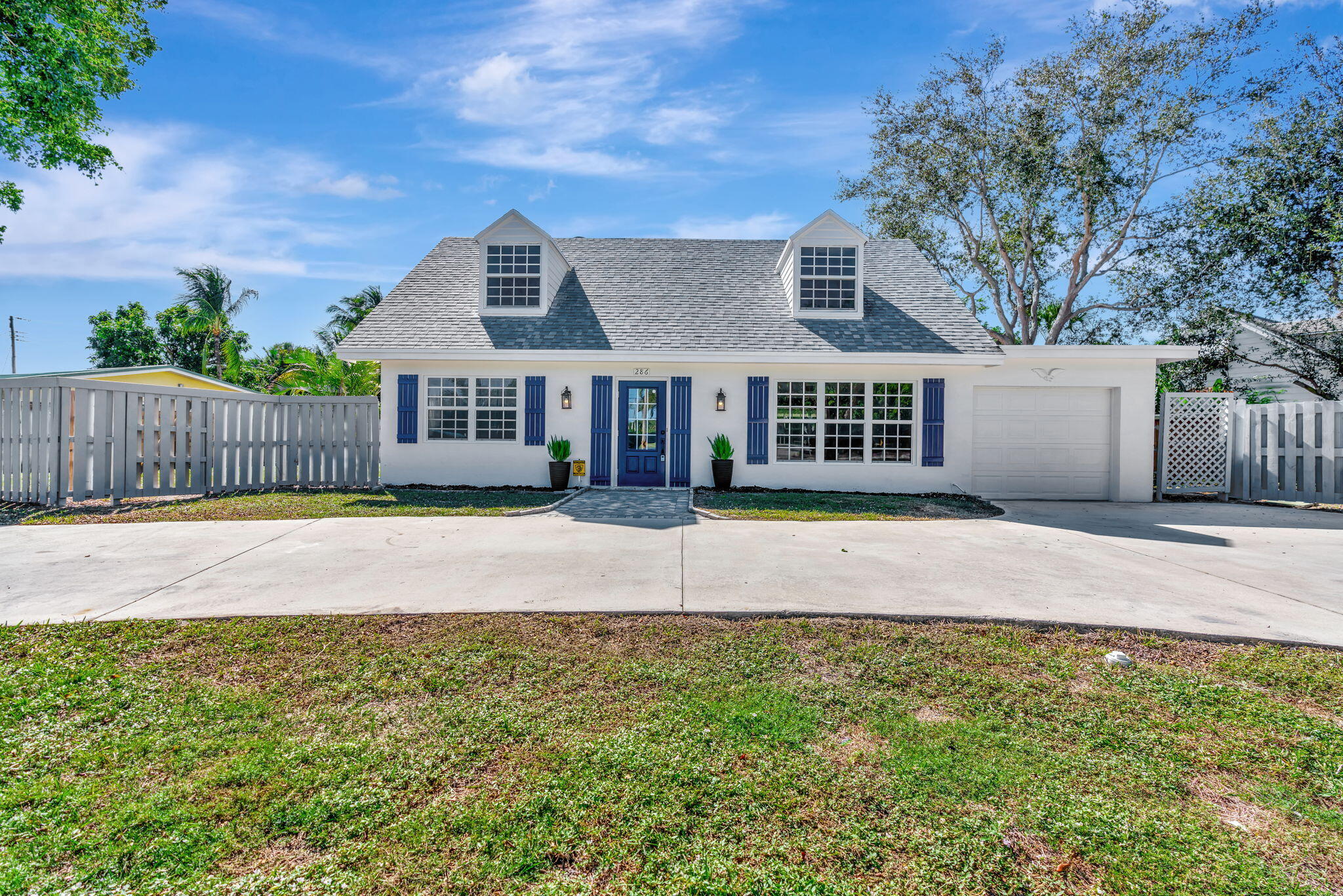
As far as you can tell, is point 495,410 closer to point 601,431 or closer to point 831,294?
point 601,431

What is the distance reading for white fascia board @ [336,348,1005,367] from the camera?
1116cm

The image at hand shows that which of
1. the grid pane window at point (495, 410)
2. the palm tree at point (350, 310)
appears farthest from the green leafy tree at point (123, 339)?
the grid pane window at point (495, 410)

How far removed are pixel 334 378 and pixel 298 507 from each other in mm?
12754

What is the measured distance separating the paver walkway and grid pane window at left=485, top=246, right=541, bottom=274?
4957 millimetres

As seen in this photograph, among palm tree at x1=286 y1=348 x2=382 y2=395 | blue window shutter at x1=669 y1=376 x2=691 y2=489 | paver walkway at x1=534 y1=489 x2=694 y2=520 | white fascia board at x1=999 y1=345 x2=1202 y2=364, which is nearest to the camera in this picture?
paver walkway at x1=534 y1=489 x2=694 y2=520

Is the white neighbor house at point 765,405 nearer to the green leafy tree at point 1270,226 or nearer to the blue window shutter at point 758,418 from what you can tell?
the blue window shutter at point 758,418

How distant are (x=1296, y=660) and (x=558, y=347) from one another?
10.4 m

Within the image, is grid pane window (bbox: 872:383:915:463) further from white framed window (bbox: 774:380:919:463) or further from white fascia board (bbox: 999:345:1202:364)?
white fascia board (bbox: 999:345:1202:364)

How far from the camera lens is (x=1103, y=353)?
36.4 ft

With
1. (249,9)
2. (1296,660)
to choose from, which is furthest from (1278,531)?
(249,9)

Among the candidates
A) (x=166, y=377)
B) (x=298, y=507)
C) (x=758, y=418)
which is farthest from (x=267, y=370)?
(x=758, y=418)

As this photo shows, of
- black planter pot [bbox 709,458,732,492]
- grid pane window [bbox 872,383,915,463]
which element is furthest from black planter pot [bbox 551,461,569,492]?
grid pane window [bbox 872,383,915,463]

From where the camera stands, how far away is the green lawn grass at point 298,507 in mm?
8078

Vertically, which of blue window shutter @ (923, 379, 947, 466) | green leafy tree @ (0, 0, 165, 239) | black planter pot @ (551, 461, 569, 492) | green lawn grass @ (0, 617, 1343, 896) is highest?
green leafy tree @ (0, 0, 165, 239)
